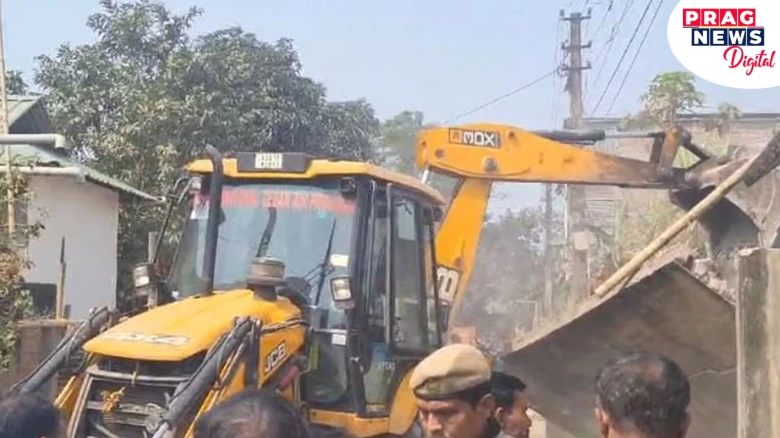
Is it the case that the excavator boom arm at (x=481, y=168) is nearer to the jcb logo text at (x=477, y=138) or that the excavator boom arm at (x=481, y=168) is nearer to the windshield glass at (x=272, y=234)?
the jcb logo text at (x=477, y=138)

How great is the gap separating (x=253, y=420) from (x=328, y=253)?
4166mm

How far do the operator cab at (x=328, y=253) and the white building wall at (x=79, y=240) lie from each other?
10.2 meters

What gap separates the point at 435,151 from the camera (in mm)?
7719

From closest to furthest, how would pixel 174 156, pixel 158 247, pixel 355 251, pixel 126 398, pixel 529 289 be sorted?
pixel 126 398 < pixel 355 251 < pixel 158 247 < pixel 174 156 < pixel 529 289

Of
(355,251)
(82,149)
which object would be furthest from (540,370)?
(82,149)

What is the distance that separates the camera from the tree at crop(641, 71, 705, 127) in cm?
2230

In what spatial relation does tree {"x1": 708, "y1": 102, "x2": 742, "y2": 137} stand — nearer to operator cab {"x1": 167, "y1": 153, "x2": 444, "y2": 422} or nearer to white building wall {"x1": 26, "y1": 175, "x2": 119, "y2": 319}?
white building wall {"x1": 26, "y1": 175, "x2": 119, "y2": 319}

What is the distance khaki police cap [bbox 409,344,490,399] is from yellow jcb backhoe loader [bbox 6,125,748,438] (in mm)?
2435

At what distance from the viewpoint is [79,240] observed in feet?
57.2

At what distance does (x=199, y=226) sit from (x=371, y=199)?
1008mm

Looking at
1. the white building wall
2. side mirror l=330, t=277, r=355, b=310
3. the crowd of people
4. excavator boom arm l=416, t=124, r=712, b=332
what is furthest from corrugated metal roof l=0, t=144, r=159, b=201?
the crowd of people

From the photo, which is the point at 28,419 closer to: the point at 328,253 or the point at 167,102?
the point at 328,253

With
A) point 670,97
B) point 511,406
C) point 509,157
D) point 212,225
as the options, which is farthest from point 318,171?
point 670,97

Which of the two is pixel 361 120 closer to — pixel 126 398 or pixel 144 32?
pixel 144 32
